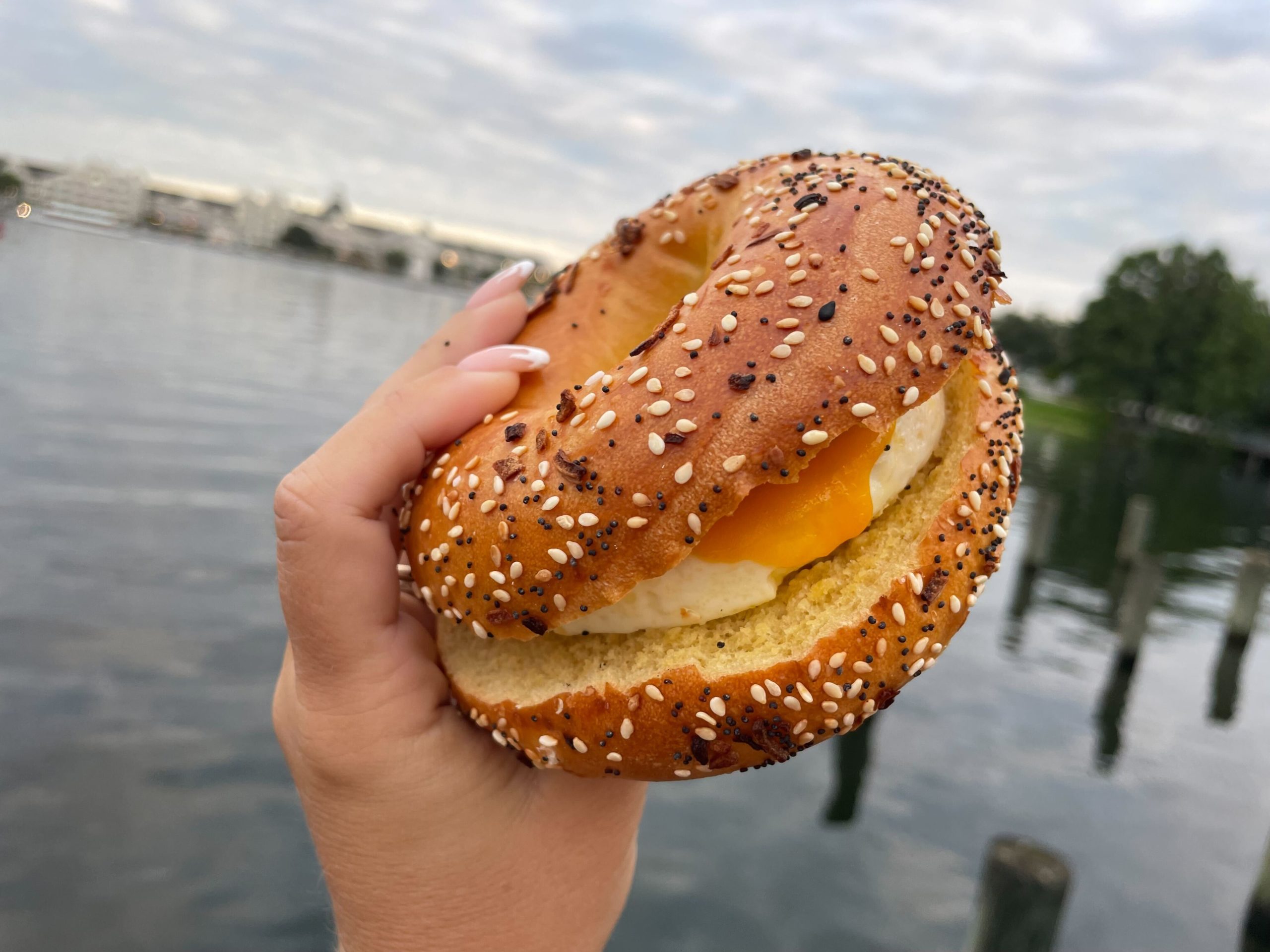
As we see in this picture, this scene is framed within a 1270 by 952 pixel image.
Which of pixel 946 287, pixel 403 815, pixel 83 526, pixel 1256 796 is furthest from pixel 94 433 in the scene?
pixel 1256 796

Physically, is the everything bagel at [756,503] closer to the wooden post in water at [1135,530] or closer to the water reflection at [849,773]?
the water reflection at [849,773]

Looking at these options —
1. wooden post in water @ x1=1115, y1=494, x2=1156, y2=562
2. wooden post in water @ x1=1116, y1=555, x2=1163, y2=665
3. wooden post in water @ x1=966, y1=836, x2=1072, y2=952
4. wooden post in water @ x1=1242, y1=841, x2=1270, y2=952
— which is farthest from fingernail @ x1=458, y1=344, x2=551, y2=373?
wooden post in water @ x1=1115, y1=494, x2=1156, y2=562

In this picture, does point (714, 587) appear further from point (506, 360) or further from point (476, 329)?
point (476, 329)

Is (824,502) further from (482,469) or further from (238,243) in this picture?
(238,243)

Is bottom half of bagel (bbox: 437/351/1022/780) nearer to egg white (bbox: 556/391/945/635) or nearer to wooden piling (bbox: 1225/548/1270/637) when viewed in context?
egg white (bbox: 556/391/945/635)

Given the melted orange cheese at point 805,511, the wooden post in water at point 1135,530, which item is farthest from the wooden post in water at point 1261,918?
the wooden post in water at point 1135,530

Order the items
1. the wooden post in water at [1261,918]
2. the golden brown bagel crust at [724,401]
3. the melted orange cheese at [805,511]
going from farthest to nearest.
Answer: the wooden post in water at [1261,918]
the melted orange cheese at [805,511]
the golden brown bagel crust at [724,401]

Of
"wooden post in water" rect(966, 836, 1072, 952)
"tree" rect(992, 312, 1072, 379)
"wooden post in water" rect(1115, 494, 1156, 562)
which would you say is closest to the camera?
"wooden post in water" rect(966, 836, 1072, 952)
